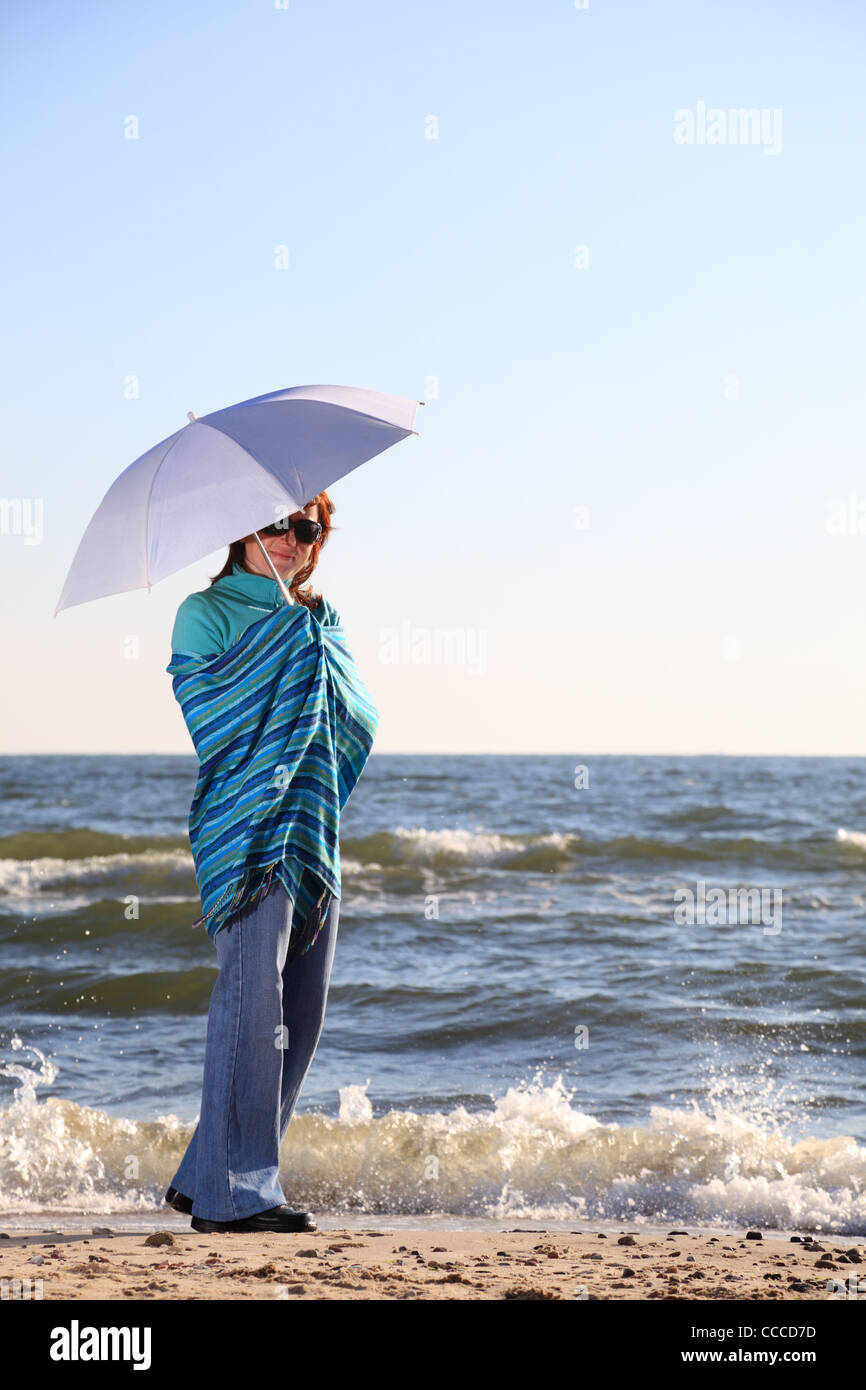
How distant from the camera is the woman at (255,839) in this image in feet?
10.5

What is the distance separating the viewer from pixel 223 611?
332 centimetres

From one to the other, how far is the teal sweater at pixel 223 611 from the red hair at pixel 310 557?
0.09 feet

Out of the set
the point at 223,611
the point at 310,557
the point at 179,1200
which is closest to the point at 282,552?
the point at 310,557

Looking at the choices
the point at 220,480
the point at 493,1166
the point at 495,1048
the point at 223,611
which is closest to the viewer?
the point at 220,480

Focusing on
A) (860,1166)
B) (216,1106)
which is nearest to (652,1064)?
(860,1166)

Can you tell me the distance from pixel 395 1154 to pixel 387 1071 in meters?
1.17

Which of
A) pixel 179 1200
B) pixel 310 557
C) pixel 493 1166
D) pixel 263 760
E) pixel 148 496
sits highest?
pixel 148 496

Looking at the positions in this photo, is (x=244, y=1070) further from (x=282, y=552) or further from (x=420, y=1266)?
(x=282, y=552)

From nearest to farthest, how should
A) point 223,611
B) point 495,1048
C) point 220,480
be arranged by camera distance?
point 220,480 < point 223,611 < point 495,1048

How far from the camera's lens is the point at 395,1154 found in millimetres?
4992

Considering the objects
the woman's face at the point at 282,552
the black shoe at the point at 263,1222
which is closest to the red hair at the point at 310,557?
the woman's face at the point at 282,552

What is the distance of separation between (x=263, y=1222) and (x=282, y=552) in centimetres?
179
